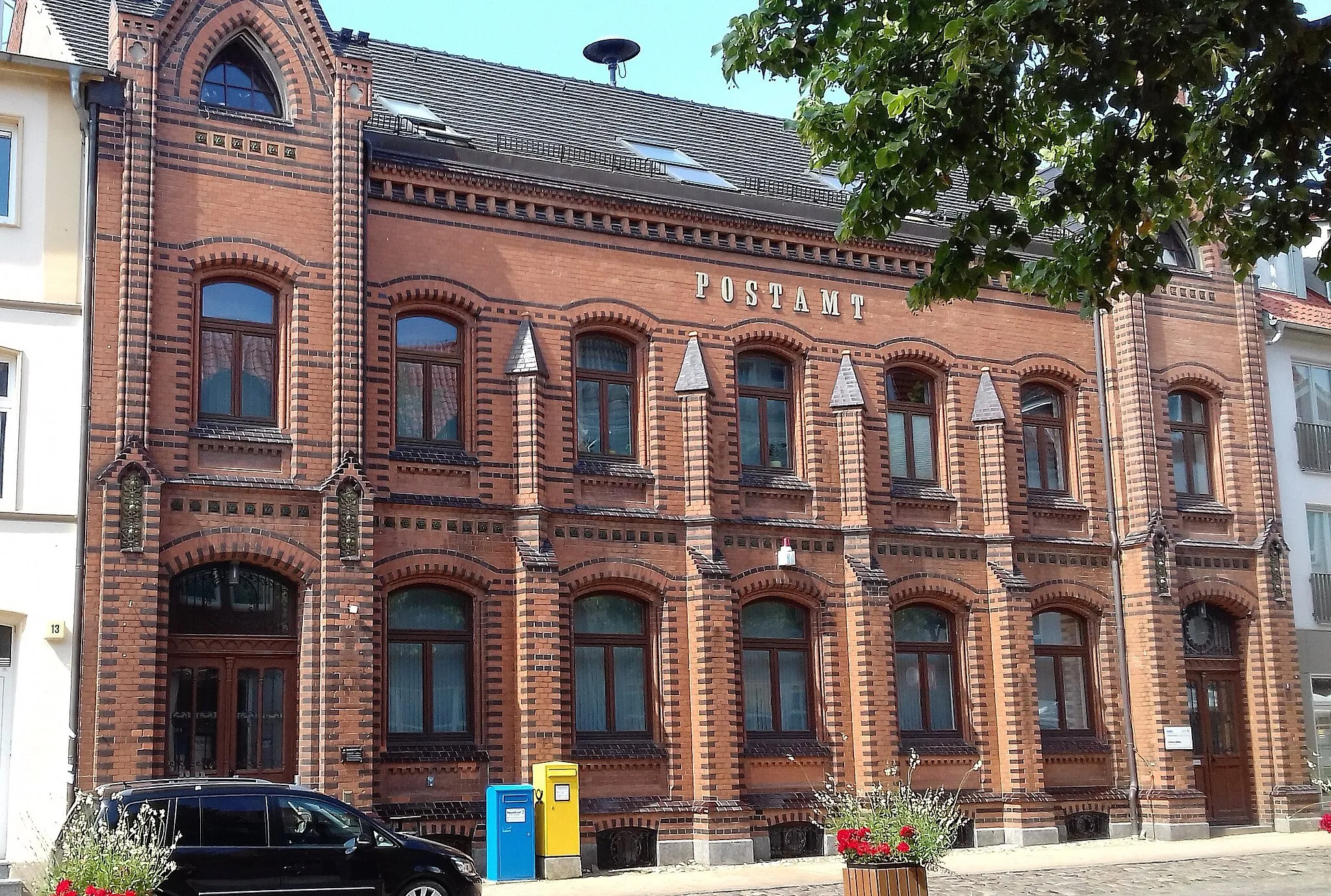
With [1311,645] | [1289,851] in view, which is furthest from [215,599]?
[1311,645]

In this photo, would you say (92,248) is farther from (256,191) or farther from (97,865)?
(97,865)

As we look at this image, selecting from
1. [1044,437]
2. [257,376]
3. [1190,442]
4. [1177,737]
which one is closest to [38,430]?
[257,376]

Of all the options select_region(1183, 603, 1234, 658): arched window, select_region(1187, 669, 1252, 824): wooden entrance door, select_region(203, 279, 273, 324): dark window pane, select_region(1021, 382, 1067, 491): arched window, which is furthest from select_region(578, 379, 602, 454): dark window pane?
select_region(1187, 669, 1252, 824): wooden entrance door

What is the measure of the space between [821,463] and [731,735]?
451cm

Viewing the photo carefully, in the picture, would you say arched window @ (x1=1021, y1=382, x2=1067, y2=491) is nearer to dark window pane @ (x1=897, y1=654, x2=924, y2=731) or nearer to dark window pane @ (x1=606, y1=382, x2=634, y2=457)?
dark window pane @ (x1=897, y1=654, x2=924, y2=731)

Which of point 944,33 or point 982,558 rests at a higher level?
point 944,33

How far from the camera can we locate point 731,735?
21906 millimetres

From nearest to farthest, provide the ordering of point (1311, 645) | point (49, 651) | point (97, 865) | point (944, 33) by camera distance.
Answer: point (944, 33)
point (97, 865)
point (49, 651)
point (1311, 645)

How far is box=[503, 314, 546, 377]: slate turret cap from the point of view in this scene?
70.0 ft

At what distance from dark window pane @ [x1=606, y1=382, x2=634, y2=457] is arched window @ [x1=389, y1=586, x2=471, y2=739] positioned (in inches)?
130

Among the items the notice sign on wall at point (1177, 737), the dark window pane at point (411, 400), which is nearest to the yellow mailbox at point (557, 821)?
the dark window pane at point (411, 400)

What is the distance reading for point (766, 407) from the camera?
23.9 meters

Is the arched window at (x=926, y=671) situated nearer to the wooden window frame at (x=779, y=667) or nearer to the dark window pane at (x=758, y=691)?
the wooden window frame at (x=779, y=667)

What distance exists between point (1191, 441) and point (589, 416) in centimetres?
1142
